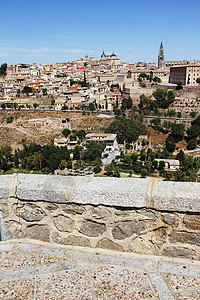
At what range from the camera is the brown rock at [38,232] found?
184 centimetres

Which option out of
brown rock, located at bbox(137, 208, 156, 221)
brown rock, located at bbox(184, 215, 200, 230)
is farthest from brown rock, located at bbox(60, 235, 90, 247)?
brown rock, located at bbox(184, 215, 200, 230)

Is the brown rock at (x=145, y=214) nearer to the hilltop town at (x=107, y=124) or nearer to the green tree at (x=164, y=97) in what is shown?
the hilltop town at (x=107, y=124)

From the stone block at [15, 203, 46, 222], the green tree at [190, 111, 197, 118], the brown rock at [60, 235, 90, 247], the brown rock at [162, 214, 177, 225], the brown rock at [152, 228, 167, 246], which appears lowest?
the green tree at [190, 111, 197, 118]

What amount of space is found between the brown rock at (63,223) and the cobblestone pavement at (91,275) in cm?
12

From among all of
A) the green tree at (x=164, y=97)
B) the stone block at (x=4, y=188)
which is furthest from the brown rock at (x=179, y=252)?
the green tree at (x=164, y=97)

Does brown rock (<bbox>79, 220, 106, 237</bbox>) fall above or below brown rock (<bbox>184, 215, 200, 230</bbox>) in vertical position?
below

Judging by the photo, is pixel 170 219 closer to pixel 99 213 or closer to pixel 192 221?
pixel 192 221

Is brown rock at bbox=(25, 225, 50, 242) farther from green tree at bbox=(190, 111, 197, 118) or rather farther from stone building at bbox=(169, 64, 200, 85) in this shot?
stone building at bbox=(169, 64, 200, 85)

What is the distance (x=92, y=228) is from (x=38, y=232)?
37 cm

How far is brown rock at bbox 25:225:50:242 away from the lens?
A: 1.84 meters

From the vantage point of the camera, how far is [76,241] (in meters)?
1.78

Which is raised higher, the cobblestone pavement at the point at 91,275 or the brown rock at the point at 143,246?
the brown rock at the point at 143,246

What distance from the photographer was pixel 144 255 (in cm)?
167

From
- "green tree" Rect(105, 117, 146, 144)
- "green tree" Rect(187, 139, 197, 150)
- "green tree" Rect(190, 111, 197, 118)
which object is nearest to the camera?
"green tree" Rect(187, 139, 197, 150)
